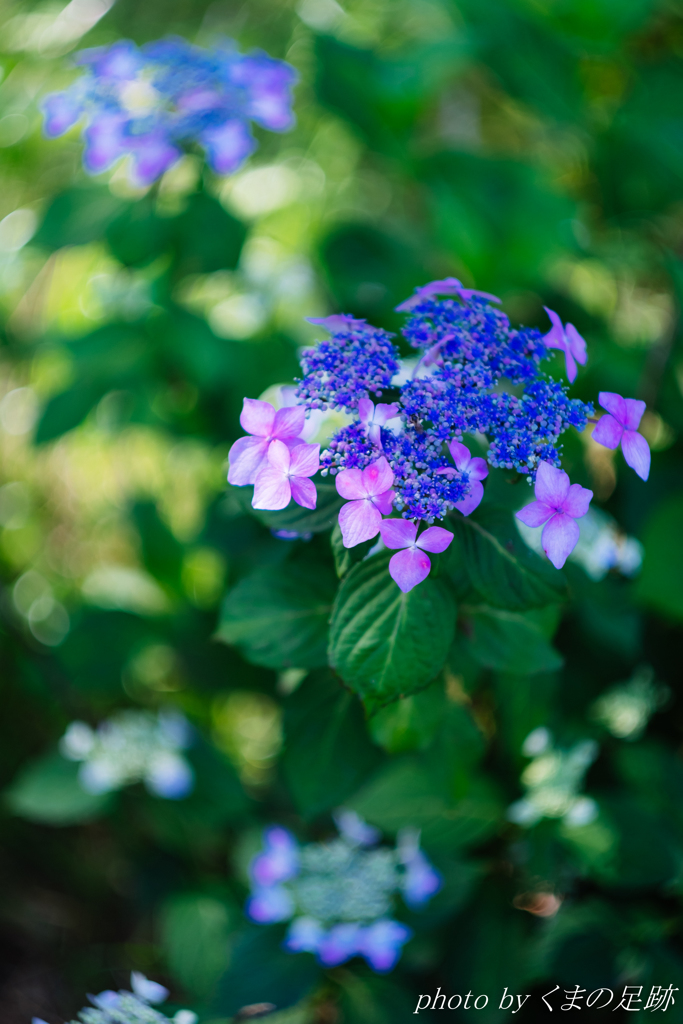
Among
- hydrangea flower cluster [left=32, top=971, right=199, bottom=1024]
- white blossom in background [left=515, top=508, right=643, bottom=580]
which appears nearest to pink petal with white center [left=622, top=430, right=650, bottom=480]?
white blossom in background [left=515, top=508, right=643, bottom=580]

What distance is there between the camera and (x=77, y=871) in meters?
1.30

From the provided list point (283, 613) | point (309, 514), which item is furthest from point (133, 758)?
point (309, 514)

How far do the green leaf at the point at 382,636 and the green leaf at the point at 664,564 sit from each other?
47 centimetres

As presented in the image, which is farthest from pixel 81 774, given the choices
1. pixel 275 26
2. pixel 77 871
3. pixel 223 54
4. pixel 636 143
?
pixel 275 26

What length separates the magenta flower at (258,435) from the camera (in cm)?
44

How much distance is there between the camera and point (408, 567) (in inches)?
16.9

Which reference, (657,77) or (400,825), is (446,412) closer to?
(400,825)

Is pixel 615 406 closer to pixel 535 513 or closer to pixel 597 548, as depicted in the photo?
pixel 535 513

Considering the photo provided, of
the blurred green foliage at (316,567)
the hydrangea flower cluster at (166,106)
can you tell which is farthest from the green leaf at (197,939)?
the hydrangea flower cluster at (166,106)

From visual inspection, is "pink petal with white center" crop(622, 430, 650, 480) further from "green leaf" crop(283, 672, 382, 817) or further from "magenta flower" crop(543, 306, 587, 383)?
"green leaf" crop(283, 672, 382, 817)

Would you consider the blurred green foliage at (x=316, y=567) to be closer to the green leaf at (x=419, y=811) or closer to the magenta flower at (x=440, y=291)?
the green leaf at (x=419, y=811)

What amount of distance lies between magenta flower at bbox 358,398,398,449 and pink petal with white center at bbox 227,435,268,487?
7 centimetres

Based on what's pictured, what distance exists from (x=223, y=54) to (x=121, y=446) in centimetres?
103

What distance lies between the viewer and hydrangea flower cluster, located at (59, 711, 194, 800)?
1008mm
